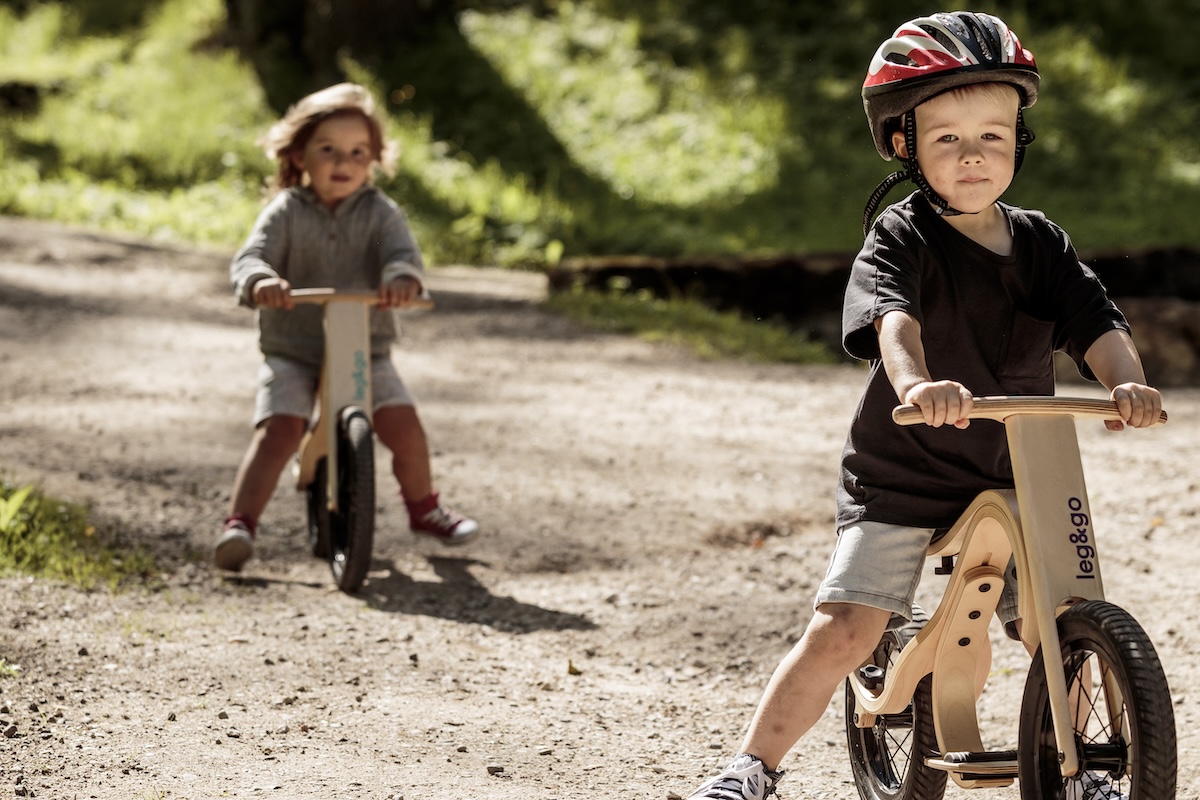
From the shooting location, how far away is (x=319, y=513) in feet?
17.1

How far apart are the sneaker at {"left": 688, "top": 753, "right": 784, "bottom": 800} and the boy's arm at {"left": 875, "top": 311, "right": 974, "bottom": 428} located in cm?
77

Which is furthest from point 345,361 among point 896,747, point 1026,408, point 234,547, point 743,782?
point 1026,408

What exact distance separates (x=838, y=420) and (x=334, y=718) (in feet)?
13.3

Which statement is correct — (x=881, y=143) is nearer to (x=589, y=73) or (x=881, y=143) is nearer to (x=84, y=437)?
(x=84, y=437)

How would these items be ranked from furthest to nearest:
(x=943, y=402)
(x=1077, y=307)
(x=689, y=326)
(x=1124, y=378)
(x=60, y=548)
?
(x=689, y=326) < (x=60, y=548) < (x=1077, y=307) < (x=1124, y=378) < (x=943, y=402)

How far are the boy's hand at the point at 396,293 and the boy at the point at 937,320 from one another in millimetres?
2392

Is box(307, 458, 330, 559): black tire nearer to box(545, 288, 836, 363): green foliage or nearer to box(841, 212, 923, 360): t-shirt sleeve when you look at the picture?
box(841, 212, 923, 360): t-shirt sleeve

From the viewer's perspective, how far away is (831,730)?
3.85m

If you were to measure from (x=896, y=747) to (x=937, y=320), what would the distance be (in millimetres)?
1030

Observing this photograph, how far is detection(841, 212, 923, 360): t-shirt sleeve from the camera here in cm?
276

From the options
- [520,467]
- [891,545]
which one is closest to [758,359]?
[520,467]

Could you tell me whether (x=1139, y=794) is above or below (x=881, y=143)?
below

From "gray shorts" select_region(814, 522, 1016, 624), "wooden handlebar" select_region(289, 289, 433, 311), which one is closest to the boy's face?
"gray shorts" select_region(814, 522, 1016, 624)

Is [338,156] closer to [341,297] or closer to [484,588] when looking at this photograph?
[341,297]
